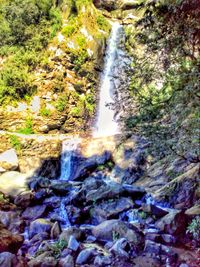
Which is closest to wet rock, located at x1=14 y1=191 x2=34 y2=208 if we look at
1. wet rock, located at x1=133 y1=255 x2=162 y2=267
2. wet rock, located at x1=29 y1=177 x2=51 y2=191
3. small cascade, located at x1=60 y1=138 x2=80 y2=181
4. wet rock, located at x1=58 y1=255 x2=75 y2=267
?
wet rock, located at x1=29 y1=177 x2=51 y2=191

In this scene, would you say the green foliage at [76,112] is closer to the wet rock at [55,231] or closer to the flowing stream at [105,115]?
the flowing stream at [105,115]

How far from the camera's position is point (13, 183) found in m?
12.4

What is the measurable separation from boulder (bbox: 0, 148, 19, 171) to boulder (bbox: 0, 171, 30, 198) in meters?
0.87

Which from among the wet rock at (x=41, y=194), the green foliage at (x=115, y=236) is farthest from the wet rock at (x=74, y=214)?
the green foliage at (x=115, y=236)

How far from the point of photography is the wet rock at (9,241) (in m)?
7.23

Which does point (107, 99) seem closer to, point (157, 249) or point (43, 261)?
point (157, 249)

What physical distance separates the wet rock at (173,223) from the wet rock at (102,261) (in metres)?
2.03

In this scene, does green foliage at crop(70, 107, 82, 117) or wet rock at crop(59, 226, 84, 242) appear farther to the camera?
green foliage at crop(70, 107, 82, 117)

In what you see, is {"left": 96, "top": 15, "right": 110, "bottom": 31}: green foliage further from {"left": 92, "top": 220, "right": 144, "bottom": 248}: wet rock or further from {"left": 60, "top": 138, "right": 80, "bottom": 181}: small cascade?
{"left": 92, "top": 220, "right": 144, "bottom": 248}: wet rock

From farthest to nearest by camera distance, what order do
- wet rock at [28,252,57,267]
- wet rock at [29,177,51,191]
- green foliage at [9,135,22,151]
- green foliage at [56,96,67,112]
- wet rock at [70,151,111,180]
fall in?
green foliage at [56,96,67,112], green foliage at [9,135,22,151], wet rock at [70,151,111,180], wet rock at [29,177,51,191], wet rock at [28,252,57,267]

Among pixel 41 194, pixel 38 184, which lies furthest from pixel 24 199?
pixel 38 184

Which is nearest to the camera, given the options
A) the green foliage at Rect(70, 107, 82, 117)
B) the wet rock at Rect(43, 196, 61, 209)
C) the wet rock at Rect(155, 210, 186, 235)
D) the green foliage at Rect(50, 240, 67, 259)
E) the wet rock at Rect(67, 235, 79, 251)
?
the green foliage at Rect(50, 240, 67, 259)

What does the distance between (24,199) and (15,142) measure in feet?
19.8

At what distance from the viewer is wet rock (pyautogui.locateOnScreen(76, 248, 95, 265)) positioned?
6666 mm
